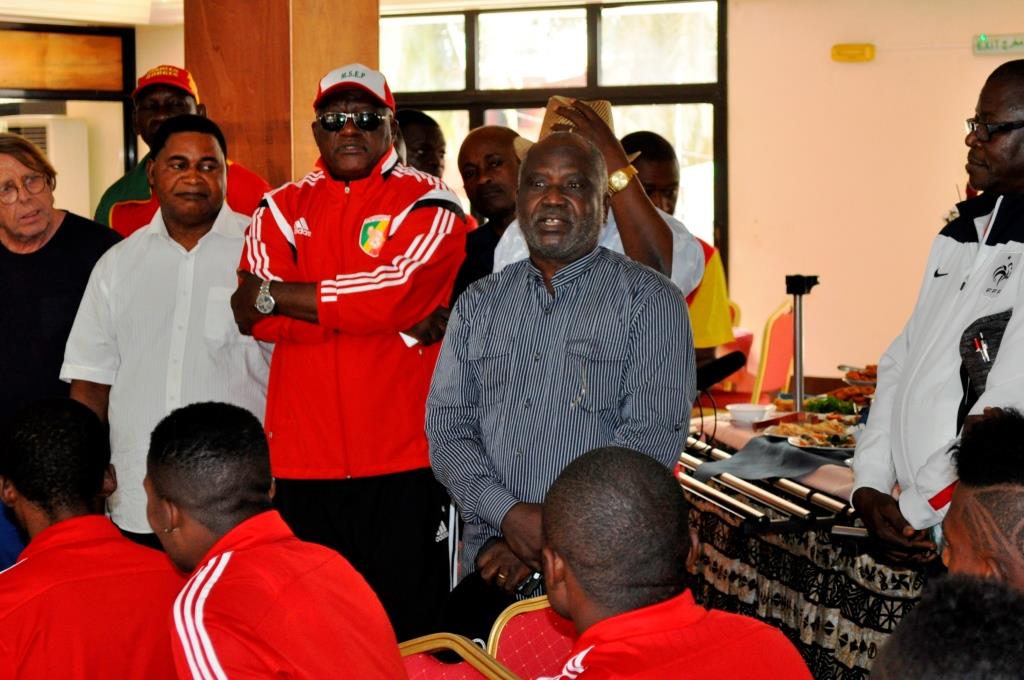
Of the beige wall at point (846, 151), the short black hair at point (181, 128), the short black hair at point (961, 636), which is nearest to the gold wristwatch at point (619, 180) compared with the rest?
the short black hair at point (181, 128)

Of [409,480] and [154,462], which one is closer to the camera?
[154,462]

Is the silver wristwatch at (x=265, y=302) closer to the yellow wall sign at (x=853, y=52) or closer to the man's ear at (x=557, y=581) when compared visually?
the man's ear at (x=557, y=581)

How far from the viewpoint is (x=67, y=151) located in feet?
39.1

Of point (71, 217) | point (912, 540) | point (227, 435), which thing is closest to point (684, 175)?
point (71, 217)

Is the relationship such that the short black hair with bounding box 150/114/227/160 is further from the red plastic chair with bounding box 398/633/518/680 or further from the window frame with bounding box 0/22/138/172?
the window frame with bounding box 0/22/138/172

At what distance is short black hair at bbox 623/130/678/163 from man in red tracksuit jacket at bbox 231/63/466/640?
134cm

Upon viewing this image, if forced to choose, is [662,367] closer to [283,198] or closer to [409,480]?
[409,480]

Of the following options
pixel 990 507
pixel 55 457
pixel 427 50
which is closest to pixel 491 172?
pixel 55 457

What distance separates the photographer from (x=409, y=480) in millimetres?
3621

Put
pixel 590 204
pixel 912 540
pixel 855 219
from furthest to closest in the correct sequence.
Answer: pixel 855 219 < pixel 590 204 < pixel 912 540

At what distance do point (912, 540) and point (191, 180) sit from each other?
2361 mm

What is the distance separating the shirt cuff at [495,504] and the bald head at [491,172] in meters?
1.52

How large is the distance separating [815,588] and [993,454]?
1.76 m

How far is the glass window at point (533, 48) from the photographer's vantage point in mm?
11797
